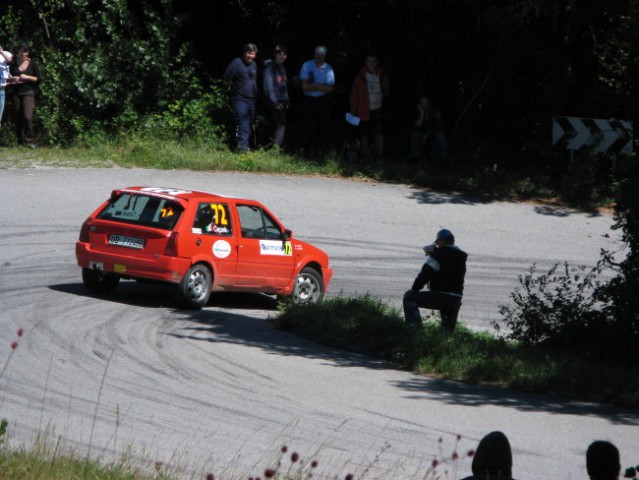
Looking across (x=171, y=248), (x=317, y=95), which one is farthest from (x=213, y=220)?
(x=317, y=95)

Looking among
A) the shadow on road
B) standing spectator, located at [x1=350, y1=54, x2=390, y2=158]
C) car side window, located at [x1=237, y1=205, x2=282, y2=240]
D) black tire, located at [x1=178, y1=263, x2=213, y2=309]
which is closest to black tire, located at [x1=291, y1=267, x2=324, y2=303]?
the shadow on road

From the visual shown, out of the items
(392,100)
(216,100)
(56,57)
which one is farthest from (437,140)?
(56,57)

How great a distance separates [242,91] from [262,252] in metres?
9.79

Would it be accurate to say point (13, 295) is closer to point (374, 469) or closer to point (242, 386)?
point (242, 386)

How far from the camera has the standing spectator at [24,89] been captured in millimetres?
26172

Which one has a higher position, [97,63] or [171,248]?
[97,63]

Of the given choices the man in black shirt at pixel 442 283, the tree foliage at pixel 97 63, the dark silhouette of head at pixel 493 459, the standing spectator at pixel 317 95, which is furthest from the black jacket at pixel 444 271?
Answer: the tree foliage at pixel 97 63

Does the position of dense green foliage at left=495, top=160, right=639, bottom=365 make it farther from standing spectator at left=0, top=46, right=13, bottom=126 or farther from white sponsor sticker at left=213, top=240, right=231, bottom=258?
standing spectator at left=0, top=46, right=13, bottom=126

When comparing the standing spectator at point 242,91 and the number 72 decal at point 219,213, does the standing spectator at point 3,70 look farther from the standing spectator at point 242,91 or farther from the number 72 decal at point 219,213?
the number 72 decal at point 219,213

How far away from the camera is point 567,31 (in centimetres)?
2691

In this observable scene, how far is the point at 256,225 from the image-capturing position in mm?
18016

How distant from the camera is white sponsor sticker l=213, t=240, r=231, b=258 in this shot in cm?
1655

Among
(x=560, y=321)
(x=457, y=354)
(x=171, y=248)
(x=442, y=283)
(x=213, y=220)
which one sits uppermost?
(x=213, y=220)

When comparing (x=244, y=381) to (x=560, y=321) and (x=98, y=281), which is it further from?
(x=98, y=281)
